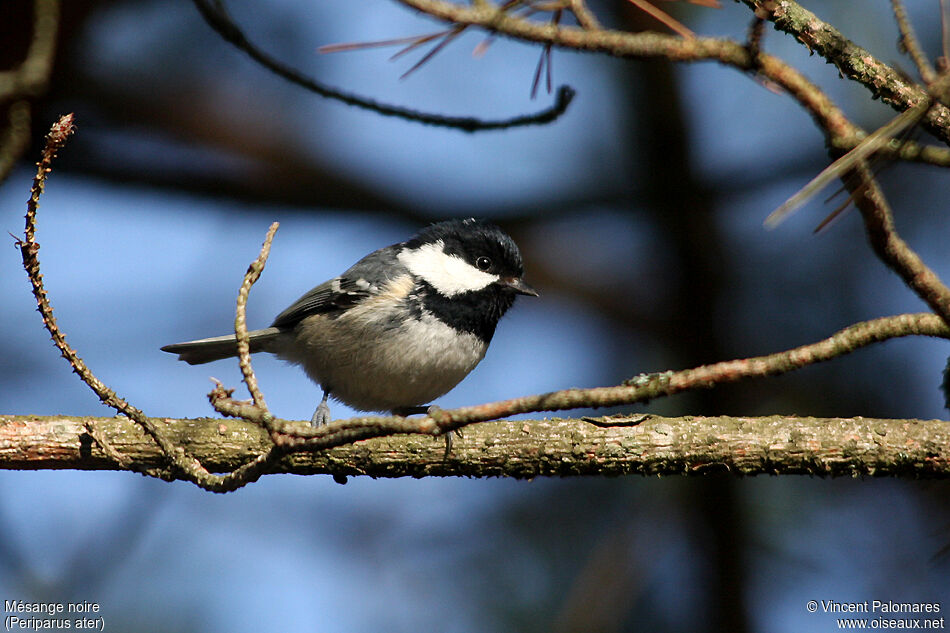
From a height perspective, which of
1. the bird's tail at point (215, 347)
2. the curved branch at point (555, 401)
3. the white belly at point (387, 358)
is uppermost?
the bird's tail at point (215, 347)

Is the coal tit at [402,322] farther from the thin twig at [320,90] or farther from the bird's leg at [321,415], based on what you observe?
the thin twig at [320,90]

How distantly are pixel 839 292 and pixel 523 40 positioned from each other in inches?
160

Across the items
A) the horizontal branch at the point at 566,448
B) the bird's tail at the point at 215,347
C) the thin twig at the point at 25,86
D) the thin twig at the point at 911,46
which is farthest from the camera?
the bird's tail at the point at 215,347

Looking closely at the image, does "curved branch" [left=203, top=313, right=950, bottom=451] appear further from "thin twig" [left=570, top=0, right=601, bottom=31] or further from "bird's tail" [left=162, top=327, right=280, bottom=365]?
"bird's tail" [left=162, top=327, right=280, bottom=365]

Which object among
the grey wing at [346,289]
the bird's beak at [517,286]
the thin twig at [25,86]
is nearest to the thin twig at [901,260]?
the thin twig at [25,86]

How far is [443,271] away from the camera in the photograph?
13.3ft

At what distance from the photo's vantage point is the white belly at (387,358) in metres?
3.68

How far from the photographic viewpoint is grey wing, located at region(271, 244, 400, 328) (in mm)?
3977

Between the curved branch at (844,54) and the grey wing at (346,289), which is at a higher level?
the grey wing at (346,289)

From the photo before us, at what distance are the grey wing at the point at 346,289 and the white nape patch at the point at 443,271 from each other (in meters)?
0.11

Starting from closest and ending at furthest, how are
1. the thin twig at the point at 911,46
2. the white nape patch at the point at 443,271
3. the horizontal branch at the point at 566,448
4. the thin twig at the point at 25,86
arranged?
the thin twig at the point at 911,46
the thin twig at the point at 25,86
the horizontal branch at the point at 566,448
the white nape patch at the point at 443,271

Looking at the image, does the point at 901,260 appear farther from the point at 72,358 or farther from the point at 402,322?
the point at 402,322

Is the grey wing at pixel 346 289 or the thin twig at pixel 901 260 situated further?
the grey wing at pixel 346 289

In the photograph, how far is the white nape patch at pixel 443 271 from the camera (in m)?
3.95
